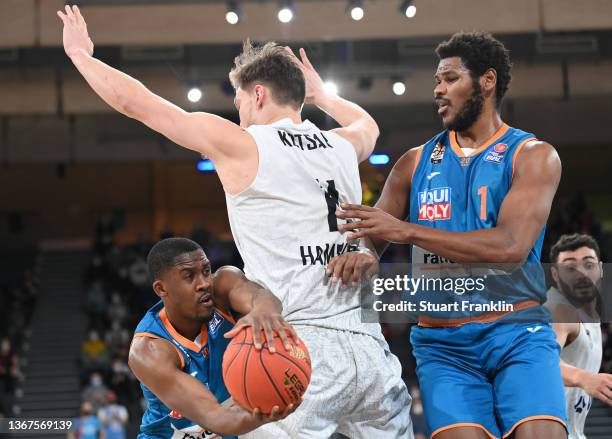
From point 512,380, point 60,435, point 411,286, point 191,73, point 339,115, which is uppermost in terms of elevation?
point 191,73

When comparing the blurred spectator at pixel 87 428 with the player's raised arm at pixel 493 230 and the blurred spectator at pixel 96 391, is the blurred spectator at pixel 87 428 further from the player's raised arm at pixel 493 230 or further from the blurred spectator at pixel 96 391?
the player's raised arm at pixel 493 230

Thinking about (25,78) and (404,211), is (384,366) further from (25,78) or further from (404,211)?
(25,78)

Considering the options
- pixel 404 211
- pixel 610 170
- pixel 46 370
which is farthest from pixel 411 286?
pixel 610 170

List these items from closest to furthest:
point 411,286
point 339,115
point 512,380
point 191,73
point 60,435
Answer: point 512,380
point 411,286
point 339,115
point 60,435
point 191,73

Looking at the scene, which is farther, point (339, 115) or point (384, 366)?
point (339, 115)

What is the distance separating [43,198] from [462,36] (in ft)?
84.7

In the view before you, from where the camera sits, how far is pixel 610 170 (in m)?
27.2

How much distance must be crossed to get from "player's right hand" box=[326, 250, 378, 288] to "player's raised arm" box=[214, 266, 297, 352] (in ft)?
0.96

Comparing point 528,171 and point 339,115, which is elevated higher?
point 339,115

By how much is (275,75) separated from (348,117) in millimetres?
949

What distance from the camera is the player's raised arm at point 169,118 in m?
4.02

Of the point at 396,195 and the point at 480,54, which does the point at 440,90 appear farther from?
the point at 396,195

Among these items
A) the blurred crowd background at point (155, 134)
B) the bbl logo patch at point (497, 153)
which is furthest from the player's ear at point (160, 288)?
the blurred crowd background at point (155, 134)

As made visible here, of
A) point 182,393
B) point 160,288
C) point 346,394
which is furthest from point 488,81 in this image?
point 182,393
